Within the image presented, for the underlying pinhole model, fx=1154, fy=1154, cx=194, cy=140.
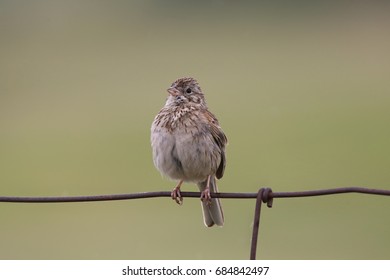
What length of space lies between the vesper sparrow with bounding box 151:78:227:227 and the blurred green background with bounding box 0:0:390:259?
4722mm

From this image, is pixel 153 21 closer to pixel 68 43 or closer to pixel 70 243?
pixel 68 43

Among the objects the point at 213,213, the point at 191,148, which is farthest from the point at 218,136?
the point at 213,213

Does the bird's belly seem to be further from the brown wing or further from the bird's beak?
the bird's beak

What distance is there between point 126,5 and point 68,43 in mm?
4663

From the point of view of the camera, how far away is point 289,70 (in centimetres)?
2917

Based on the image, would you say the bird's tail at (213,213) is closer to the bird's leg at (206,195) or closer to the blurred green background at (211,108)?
the bird's leg at (206,195)

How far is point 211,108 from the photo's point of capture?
2320 cm

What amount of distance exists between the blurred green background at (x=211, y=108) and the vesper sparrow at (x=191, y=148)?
472 cm

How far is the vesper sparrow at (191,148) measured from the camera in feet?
22.5

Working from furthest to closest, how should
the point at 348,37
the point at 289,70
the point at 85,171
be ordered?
1. the point at 348,37
2. the point at 289,70
3. the point at 85,171

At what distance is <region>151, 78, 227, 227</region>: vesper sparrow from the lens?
22.5 feet

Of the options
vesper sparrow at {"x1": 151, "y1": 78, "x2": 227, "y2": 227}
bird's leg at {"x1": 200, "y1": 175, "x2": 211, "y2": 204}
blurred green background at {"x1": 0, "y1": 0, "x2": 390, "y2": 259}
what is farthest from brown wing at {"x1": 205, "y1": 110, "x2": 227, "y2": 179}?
blurred green background at {"x1": 0, "y1": 0, "x2": 390, "y2": 259}

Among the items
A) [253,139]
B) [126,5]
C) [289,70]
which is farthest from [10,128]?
[126,5]

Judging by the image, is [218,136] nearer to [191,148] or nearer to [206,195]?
[191,148]
